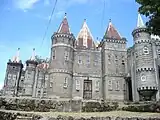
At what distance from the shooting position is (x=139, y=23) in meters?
42.1

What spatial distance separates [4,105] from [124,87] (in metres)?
25.1

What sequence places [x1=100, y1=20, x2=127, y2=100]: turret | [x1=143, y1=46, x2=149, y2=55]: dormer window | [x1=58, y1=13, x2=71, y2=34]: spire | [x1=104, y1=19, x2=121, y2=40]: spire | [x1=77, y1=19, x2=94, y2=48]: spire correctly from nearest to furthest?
[x1=143, y1=46, x2=149, y2=55]: dormer window, [x1=100, y1=20, x2=127, y2=100]: turret, [x1=58, y1=13, x2=71, y2=34]: spire, [x1=104, y1=19, x2=121, y2=40]: spire, [x1=77, y1=19, x2=94, y2=48]: spire

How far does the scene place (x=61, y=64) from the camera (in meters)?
39.9

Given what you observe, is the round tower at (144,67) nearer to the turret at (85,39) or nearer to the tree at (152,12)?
the turret at (85,39)

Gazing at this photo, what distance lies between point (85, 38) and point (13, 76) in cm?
2615

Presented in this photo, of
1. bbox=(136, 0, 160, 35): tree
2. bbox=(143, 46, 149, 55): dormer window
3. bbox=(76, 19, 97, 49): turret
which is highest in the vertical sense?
bbox=(76, 19, 97, 49): turret

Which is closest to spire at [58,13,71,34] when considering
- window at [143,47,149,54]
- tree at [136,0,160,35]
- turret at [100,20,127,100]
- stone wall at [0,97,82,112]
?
turret at [100,20,127,100]

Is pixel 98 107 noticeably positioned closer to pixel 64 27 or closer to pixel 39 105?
pixel 39 105

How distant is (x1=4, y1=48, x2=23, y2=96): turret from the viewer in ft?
192

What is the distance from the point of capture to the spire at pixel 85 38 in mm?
45562

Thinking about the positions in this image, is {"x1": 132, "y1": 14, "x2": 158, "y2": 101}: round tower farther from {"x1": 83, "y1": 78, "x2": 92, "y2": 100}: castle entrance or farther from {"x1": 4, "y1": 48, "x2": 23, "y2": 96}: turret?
{"x1": 4, "y1": 48, "x2": 23, "y2": 96}: turret

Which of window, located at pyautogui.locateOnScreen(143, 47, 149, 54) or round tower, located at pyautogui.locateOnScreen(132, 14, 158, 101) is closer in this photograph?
round tower, located at pyautogui.locateOnScreen(132, 14, 158, 101)

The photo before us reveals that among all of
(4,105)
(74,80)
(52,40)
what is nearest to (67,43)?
(52,40)

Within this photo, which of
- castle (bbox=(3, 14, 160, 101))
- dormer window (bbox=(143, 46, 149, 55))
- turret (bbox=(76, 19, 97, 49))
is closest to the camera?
castle (bbox=(3, 14, 160, 101))
